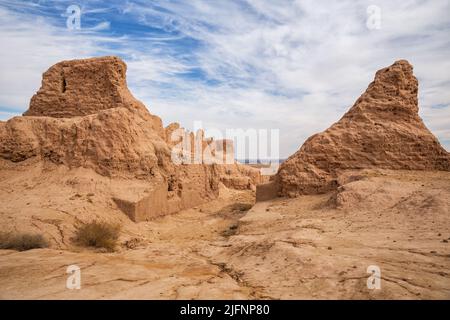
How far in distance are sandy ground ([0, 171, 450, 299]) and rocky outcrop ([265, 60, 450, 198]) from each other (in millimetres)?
628

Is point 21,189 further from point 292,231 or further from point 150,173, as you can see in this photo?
point 292,231

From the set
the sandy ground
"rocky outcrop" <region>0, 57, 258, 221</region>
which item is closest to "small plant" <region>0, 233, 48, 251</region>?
the sandy ground

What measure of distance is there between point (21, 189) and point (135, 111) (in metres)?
4.63

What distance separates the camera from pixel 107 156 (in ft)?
36.0

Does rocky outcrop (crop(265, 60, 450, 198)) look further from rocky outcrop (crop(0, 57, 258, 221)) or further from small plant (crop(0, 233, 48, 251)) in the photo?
small plant (crop(0, 233, 48, 251))

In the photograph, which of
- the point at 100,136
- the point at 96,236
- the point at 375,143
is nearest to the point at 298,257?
the point at 96,236

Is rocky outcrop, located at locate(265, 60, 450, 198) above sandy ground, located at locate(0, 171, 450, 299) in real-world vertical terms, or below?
above

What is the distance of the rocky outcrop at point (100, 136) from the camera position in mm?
10984

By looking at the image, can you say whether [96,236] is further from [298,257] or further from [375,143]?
[375,143]

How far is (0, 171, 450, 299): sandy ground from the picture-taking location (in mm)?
4527

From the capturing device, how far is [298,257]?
18.4ft

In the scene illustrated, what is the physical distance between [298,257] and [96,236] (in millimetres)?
4620

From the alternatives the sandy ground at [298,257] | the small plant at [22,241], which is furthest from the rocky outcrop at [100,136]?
the small plant at [22,241]
